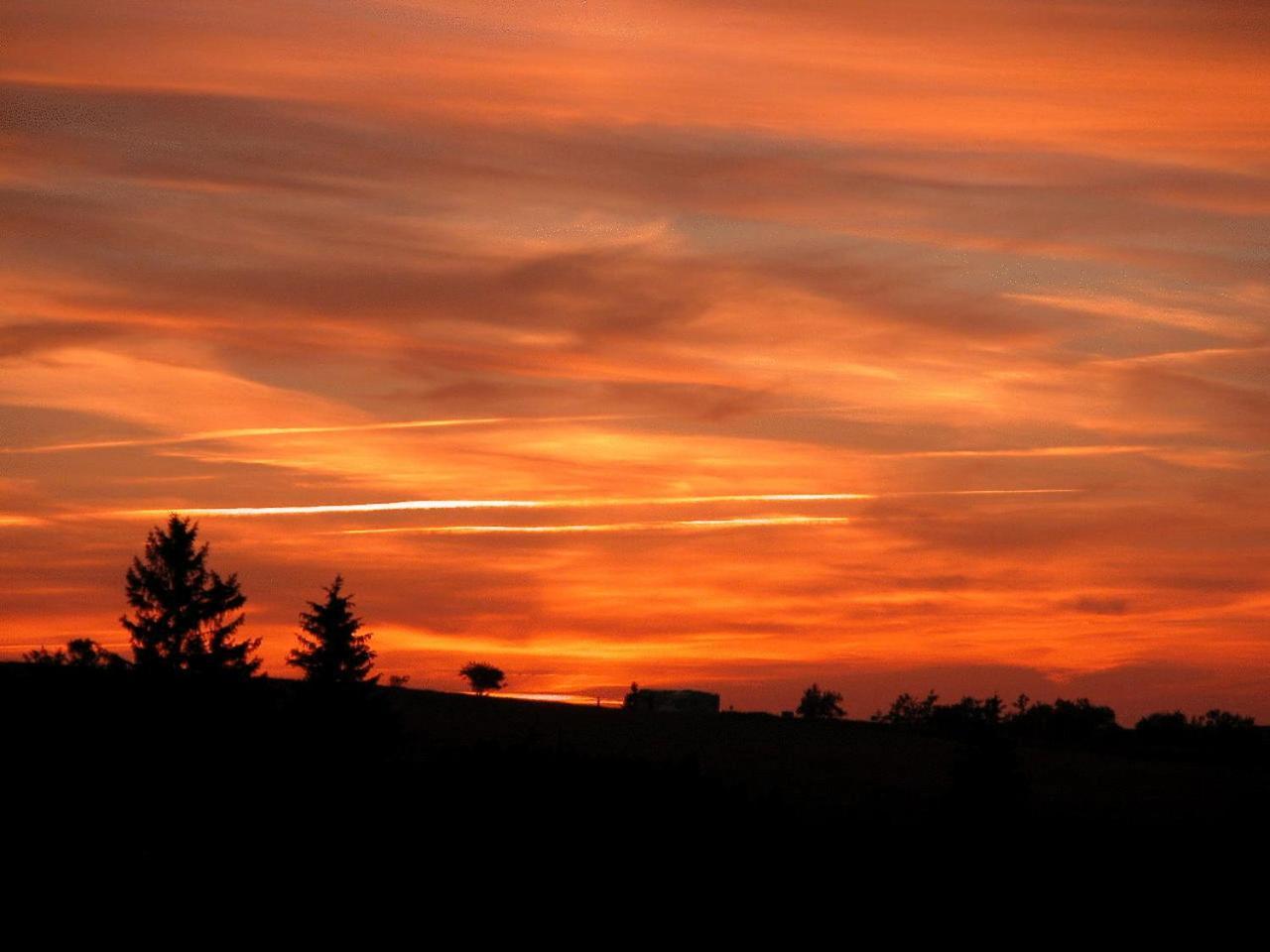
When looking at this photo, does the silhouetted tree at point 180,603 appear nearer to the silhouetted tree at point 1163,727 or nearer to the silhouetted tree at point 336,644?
the silhouetted tree at point 336,644

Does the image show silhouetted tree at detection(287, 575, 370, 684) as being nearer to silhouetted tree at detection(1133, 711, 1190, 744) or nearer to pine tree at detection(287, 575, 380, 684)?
pine tree at detection(287, 575, 380, 684)

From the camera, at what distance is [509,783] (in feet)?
143

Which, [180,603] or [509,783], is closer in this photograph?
[509,783]

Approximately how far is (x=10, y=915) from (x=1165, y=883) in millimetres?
33387

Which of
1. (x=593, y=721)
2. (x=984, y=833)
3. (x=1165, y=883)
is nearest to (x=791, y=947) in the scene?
(x=1165, y=883)

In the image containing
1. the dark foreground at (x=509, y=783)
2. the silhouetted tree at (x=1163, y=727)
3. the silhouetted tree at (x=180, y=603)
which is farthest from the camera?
the silhouetted tree at (x=1163, y=727)

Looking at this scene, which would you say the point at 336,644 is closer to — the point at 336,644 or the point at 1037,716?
the point at 336,644

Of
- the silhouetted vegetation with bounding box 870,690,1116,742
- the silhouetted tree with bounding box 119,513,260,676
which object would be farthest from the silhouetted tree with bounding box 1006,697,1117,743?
the silhouetted tree with bounding box 119,513,260,676

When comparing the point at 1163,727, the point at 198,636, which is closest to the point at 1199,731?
the point at 1163,727

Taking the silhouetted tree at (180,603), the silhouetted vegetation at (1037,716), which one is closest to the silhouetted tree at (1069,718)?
the silhouetted vegetation at (1037,716)

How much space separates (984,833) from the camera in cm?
6631

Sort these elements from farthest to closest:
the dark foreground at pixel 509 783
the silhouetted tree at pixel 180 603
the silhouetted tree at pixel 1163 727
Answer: the silhouetted tree at pixel 1163 727
the silhouetted tree at pixel 180 603
the dark foreground at pixel 509 783

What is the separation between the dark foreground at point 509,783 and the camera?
40.3m

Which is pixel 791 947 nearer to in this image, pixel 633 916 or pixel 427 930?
pixel 633 916
